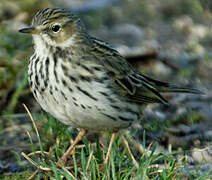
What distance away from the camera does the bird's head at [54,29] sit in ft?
15.5

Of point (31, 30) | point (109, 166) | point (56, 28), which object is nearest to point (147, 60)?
point (56, 28)

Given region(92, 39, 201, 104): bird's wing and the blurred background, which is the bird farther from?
the blurred background

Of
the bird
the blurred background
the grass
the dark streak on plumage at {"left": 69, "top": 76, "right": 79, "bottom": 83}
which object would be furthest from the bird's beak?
the blurred background

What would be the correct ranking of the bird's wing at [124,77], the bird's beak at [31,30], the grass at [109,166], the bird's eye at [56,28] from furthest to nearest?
the bird's wing at [124,77]
the bird's eye at [56,28]
the bird's beak at [31,30]
the grass at [109,166]

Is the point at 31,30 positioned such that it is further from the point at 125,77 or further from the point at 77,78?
the point at 125,77

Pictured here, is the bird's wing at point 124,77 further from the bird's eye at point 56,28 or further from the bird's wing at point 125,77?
the bird's eye at point 56,28

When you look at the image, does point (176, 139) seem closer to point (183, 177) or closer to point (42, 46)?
point (183, 177)

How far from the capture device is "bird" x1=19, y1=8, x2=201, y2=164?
14.7 ft

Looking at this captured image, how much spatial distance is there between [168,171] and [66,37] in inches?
65.4

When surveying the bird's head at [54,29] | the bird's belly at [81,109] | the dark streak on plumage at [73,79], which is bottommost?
the bird's belly at [81,109]

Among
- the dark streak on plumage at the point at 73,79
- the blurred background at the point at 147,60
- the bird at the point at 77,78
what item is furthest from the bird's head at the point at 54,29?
the blurred background at the point at 147,60

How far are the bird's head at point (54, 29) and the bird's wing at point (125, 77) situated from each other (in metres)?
0.28

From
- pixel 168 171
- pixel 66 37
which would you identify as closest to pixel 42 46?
pixel 66 37

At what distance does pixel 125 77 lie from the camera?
5191mm
